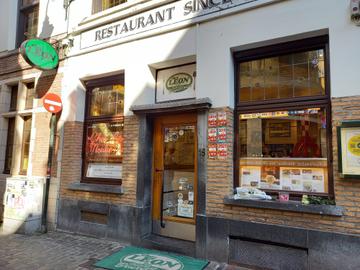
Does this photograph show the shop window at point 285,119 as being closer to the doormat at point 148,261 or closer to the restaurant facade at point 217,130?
the restaurant facade at point 217,130

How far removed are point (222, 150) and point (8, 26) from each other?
307 inches

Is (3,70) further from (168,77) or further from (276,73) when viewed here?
(276,73)

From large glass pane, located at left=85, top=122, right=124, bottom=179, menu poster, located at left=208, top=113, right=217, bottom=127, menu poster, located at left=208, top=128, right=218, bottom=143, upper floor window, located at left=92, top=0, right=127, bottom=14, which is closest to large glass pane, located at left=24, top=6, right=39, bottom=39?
upper floor window, located at left=92, top=0, right=127, bottom=14

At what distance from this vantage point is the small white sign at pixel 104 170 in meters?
6.28

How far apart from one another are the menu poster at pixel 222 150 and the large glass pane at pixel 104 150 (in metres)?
2.45

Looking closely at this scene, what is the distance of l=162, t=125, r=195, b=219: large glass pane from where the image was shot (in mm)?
5488

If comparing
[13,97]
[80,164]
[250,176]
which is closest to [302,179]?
[250,176]

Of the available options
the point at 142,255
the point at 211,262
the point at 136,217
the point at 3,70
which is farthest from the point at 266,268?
the point at 3,70

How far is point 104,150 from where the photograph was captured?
6.57m

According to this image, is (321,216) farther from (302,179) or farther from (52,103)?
(52,103)

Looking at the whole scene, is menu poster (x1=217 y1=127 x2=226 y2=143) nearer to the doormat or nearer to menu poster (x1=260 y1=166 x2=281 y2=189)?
menu poster (x1=260 y1=166 x2=281 y2=189)

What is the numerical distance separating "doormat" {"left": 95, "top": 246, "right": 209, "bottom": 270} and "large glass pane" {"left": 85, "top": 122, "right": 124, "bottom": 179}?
1824 mm

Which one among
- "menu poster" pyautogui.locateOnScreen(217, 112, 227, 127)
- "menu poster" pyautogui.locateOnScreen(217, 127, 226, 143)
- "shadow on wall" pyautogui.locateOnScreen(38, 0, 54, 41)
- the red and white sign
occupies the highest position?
"shadow on wall" pyautogui.locateOnScreen(38, 0, 54, 41)

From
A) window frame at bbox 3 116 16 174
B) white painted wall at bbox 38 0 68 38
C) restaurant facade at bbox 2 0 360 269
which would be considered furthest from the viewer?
window frame at bbox 3 116 16 174
